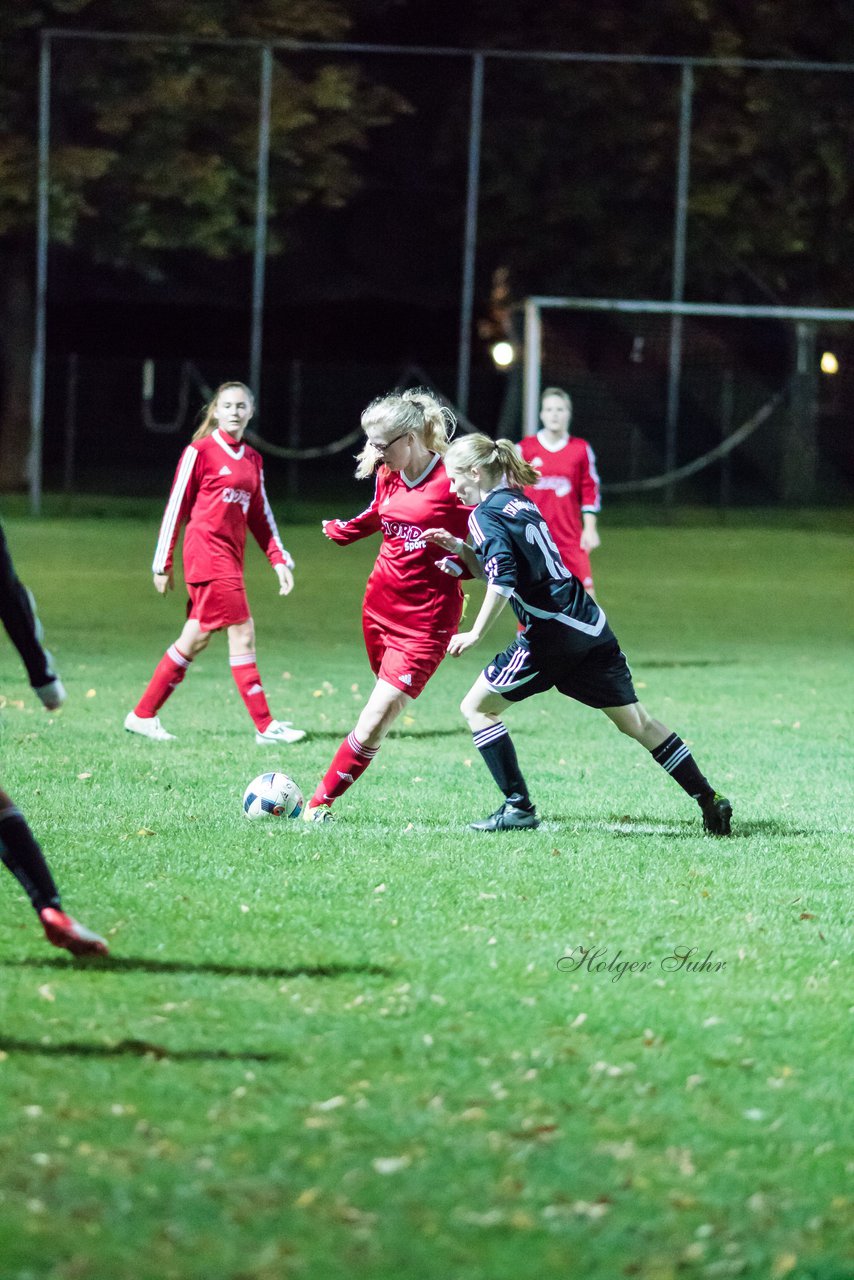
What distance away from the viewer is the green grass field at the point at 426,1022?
389 cm

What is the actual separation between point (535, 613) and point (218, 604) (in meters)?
3.14

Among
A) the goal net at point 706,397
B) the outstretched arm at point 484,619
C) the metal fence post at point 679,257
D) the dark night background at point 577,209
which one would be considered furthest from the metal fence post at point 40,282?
the outstretched arm at point 484,619

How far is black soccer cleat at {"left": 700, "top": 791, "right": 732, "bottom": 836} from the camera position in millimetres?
7672

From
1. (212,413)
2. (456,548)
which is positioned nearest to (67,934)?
(456,548)

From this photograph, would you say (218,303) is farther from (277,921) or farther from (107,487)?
(277,921)

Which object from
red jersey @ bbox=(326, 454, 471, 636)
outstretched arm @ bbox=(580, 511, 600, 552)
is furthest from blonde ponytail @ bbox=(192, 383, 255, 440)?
outstretched arm @ bbox=(580, 511, 600, 552)

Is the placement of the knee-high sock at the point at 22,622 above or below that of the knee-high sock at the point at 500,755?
above

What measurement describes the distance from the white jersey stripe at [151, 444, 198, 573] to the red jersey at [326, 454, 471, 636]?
88.3 inches

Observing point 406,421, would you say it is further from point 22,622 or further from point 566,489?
point 566,489

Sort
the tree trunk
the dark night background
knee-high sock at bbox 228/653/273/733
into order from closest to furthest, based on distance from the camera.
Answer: knee-high sock at bbox 228/653/273/733 → the dark night background → the tree trunk

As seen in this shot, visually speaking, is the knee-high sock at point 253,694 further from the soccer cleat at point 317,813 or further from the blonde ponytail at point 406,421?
the blonde ponytail at point 406,421

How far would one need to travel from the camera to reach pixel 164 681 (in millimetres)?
10156

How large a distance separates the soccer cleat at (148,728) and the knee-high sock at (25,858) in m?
4.56

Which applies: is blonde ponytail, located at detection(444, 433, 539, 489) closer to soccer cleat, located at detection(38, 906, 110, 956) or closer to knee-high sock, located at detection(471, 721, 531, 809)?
knee-high sock, located at detection(471, 721, 531, 809)
